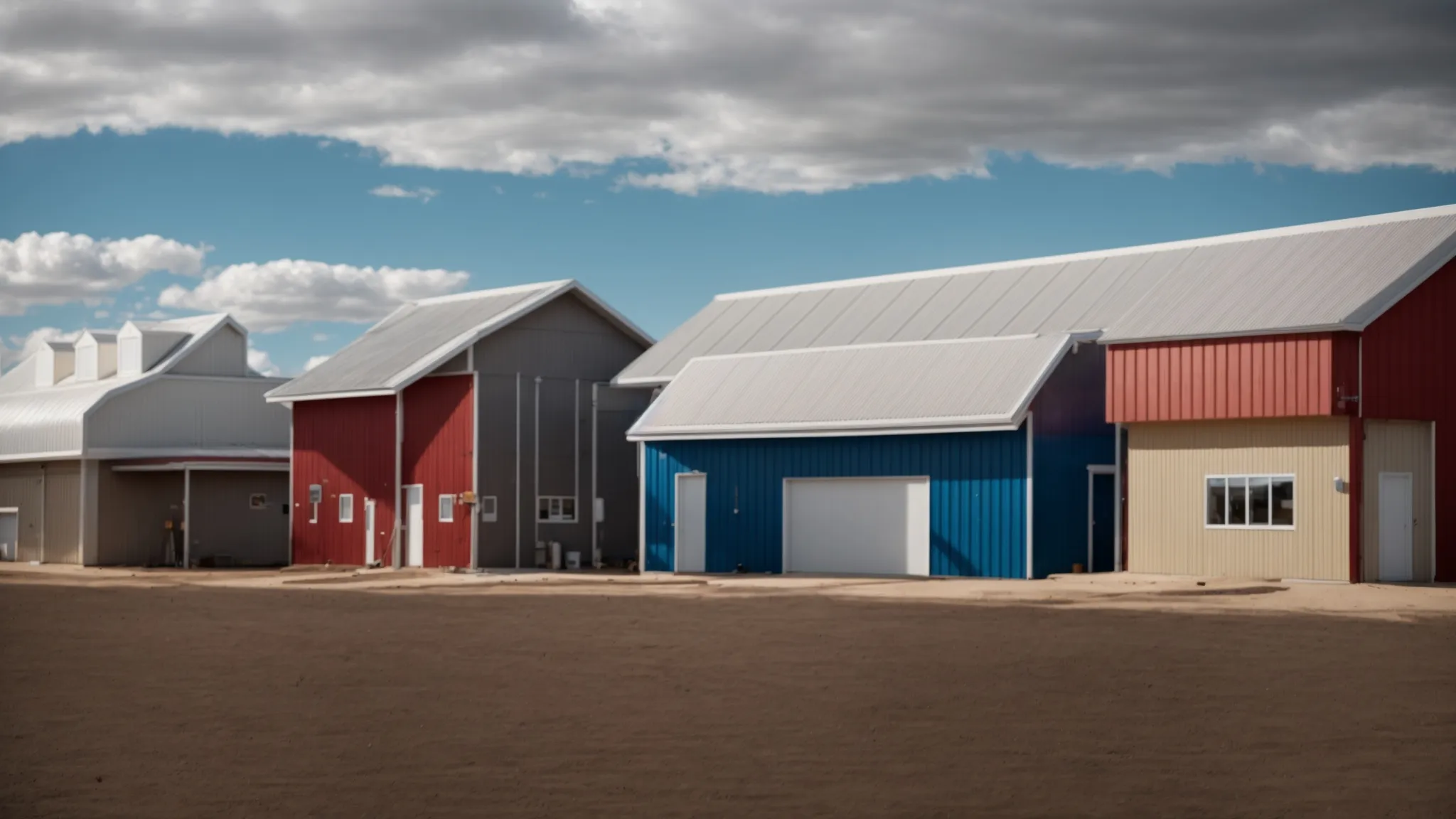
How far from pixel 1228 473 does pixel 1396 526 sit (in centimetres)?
296

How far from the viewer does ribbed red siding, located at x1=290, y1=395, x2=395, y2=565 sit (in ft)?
138

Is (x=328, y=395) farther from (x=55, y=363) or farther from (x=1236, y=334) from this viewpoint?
(x=1236, y=334)

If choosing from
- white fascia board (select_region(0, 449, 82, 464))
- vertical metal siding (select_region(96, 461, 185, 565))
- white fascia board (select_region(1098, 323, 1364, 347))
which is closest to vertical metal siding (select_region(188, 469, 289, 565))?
vertical metal siding (select_region(96, 461, 185, 565))

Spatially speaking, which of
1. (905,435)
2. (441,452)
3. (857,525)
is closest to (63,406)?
(441,452)

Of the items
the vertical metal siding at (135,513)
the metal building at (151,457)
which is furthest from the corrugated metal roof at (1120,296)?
the vertical metal siding at (135,513)

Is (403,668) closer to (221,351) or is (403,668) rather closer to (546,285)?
(546,285)

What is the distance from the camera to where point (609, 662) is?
692 inches

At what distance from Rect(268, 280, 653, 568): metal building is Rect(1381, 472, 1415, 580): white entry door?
1938 cm

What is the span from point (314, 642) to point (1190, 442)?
57.0 feet

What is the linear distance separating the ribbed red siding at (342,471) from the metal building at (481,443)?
4cm

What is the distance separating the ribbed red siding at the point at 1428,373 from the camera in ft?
94.8

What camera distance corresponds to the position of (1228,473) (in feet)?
98.4

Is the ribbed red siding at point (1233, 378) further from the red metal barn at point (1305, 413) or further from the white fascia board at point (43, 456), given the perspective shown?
the white fascia board at point (43, 456)

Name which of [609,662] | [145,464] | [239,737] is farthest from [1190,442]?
[145,464]
